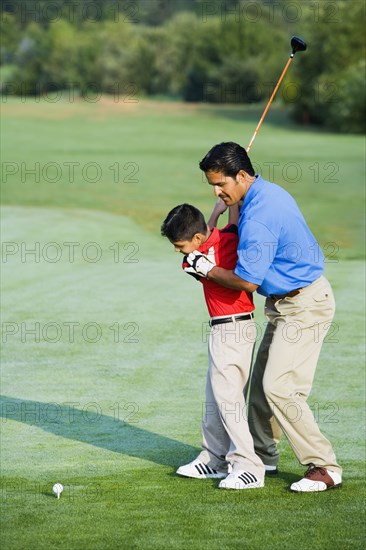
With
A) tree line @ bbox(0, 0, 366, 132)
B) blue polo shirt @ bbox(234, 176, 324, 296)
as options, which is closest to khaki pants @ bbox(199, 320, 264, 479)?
blue polo shirt @ bbox(234, 176, 324, 296)

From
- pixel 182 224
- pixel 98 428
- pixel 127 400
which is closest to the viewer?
pixel 182 224

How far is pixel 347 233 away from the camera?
24.4 meters

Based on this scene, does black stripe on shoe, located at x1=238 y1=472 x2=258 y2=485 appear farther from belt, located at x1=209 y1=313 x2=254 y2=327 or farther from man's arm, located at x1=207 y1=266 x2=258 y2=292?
man's arm, located at x1=207 y1=266 x2=258 y2=292

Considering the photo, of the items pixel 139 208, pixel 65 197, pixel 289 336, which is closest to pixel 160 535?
pixel 289 336

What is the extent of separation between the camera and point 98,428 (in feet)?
29.1

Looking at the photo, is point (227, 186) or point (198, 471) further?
point (198, 471)

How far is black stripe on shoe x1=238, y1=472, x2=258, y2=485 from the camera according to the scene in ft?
22.5

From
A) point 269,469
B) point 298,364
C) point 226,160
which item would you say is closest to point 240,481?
point 269,469

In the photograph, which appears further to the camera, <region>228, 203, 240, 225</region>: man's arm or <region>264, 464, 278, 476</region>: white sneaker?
<region>264, 464, 278, 476</region>: white sneaker

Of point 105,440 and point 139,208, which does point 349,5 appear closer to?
point 139,208

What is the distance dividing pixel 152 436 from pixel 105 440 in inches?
15.4

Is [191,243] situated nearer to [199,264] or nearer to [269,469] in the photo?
[199,264]

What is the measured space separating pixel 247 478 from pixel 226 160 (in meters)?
2.01

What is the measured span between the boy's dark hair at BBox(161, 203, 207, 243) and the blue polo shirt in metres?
0.30
